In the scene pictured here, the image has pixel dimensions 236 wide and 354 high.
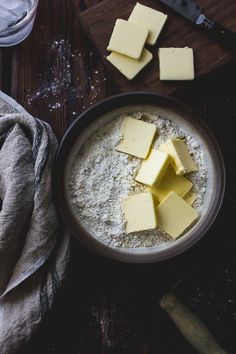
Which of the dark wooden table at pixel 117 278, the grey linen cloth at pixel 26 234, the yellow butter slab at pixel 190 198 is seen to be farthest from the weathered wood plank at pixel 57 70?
the yellow butter slab at pixel 190 198

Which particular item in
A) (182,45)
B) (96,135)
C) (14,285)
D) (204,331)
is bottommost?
(14,285)

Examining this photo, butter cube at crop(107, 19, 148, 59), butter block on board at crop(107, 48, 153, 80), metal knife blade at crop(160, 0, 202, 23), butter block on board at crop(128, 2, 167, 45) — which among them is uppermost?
metal knife blade at crop(160, 0, 202, 23)

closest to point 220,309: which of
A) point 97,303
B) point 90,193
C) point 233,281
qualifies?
point 233,281

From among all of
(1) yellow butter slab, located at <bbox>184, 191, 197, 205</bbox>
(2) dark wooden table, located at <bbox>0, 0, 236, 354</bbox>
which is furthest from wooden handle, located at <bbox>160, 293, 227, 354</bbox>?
Answer: (1) yellow butter slab, located at <bbox>184, 191, 197, 205</bbox>

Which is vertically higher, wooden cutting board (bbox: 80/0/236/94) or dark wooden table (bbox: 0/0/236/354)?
wooden cutting board (bbox: 80/0/236/94)

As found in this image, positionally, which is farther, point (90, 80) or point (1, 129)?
point (90, 80)

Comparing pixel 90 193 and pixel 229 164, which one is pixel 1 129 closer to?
pixel 90 193

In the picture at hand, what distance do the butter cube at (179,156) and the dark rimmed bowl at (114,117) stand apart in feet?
0.13

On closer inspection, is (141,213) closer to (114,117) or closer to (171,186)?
(171,186)

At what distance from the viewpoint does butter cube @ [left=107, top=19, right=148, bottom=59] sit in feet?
4.84

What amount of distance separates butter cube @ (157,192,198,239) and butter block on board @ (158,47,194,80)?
0.90 feet

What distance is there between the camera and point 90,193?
4.68 feet

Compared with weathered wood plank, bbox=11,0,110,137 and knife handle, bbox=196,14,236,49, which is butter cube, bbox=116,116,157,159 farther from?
knife handle, bbox=196,14,236,49

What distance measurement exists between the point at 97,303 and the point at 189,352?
0.23 meters
